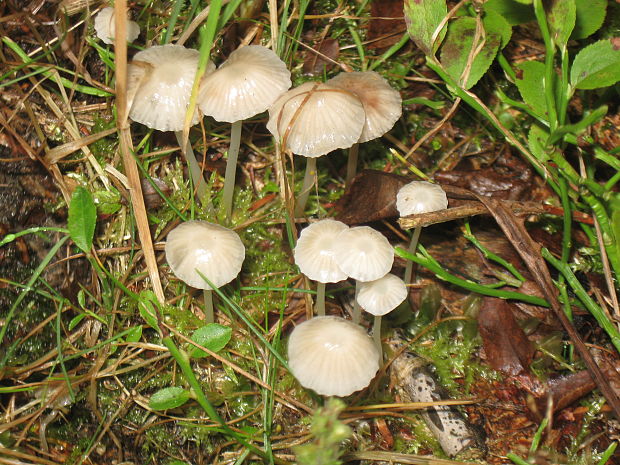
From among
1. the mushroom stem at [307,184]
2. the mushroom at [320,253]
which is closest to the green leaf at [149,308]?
the mushroom at [320,253]

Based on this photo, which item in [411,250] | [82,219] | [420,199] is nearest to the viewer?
[420,199]

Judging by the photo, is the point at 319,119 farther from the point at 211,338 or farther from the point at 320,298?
the point at 211,338

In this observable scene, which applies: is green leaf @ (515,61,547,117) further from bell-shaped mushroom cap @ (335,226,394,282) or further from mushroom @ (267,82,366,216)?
bell-shaped mushroom cap @ (335,226,394,282)

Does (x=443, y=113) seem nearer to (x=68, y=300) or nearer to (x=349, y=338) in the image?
(x=349, y=338)

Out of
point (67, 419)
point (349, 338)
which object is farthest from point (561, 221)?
point (67, 419)

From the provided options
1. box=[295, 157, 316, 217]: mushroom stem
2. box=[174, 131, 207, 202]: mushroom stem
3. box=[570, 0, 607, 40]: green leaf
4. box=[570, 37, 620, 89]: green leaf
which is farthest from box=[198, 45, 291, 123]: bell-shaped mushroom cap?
box=[570, 0, 607, 40]: green leaf

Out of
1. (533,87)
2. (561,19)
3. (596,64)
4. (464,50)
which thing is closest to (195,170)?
(464,50)
